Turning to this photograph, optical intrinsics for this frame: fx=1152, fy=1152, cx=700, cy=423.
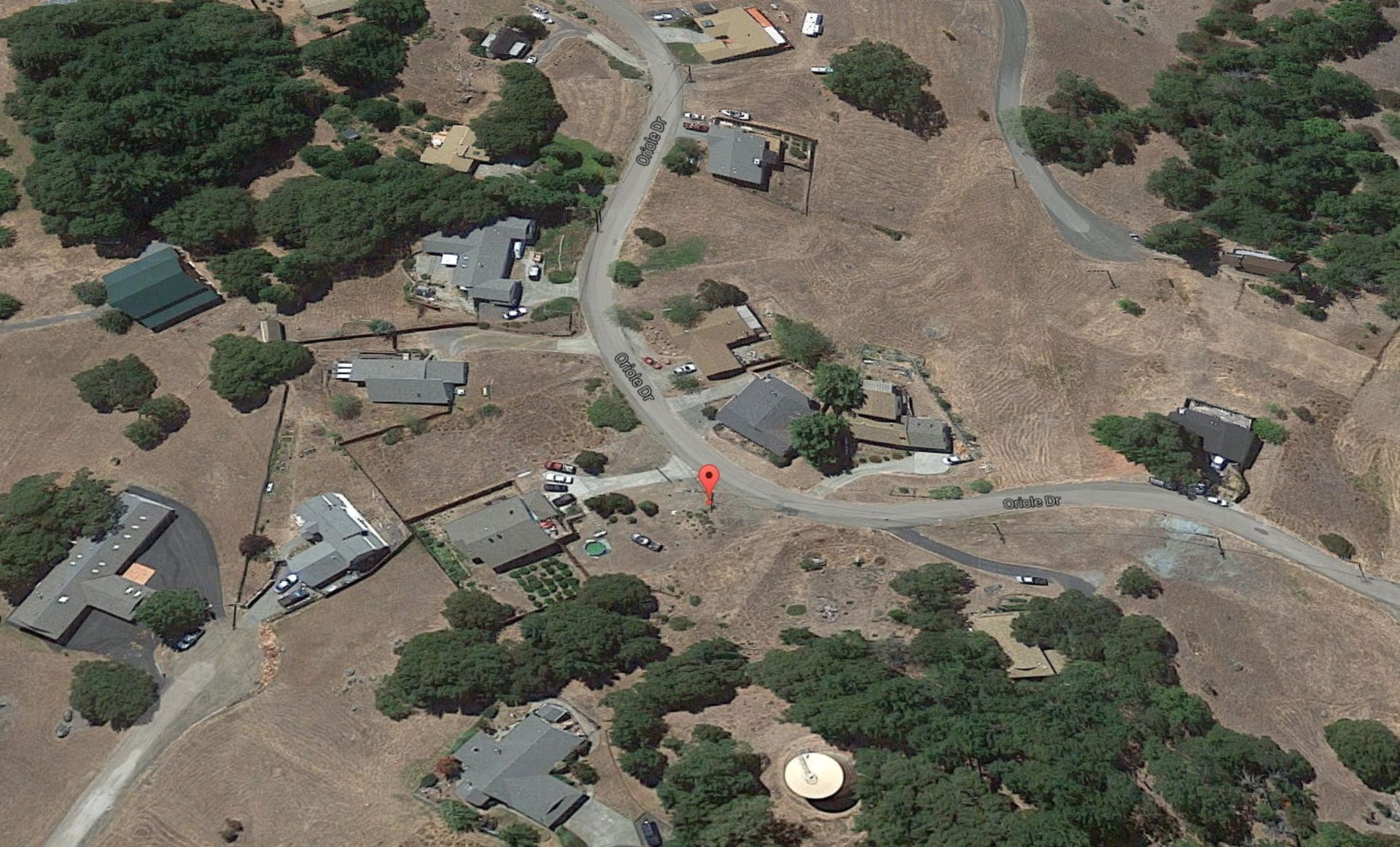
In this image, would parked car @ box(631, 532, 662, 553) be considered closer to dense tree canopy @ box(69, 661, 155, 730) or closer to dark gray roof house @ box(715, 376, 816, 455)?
dark gray roof house @ box(715, 376, 816, 455)

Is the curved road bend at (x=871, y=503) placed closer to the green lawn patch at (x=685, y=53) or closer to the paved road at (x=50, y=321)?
the green lawn patch at (x=685, y=53)

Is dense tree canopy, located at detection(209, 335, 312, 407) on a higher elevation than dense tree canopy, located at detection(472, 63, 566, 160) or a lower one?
lower

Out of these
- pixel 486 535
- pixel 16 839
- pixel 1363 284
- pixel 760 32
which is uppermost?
pixel 760 32

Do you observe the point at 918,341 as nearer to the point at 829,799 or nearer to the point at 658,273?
the point at 658,273

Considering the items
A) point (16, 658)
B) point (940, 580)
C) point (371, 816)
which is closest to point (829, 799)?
point (940, 580)

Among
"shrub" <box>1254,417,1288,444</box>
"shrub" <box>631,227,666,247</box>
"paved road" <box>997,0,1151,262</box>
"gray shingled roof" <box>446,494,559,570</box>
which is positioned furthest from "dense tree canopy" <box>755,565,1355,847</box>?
"paved road" <box>997,0,1151,262</box>

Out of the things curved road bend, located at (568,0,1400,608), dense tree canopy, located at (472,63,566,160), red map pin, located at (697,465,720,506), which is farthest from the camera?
dense tree canopy, located at (472,63,566,160)
